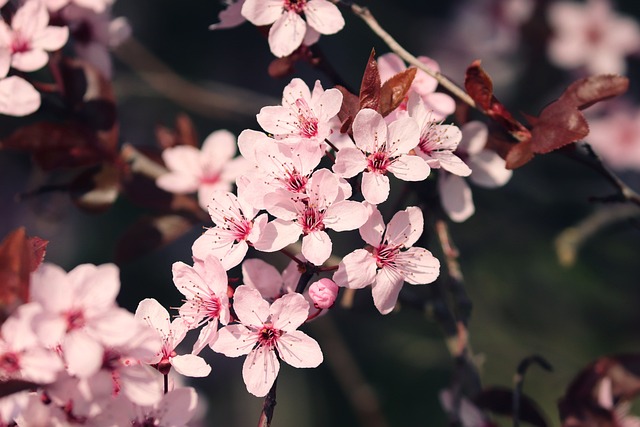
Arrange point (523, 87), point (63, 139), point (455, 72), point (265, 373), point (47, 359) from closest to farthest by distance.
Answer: point (47, 359) < point (265, 373) < point (63, 139) < point (523, 87) < point (455, 72)

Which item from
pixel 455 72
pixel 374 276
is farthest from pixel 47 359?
pixel 455 72

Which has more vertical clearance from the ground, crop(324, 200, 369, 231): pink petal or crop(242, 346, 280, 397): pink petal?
crop(324, 200, 369, 231): pink petal

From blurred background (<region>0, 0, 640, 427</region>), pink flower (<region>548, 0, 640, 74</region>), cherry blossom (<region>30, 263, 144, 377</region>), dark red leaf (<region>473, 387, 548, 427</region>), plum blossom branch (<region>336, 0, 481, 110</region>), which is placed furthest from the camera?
pink flower (<region>548, 0, 640, 74</region>)

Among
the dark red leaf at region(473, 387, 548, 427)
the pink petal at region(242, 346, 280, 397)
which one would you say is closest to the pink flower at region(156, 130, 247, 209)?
the pink petal at region(242, 346, 280, 397)

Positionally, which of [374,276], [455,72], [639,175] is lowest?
[455,72]

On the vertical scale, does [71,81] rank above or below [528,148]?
below

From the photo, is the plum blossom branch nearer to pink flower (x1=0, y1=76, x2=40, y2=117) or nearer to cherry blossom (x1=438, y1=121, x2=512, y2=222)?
cherry blossom (x1=438, y1=121, x2=512, y2=222)

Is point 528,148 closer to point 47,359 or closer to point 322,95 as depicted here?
point 322,95
